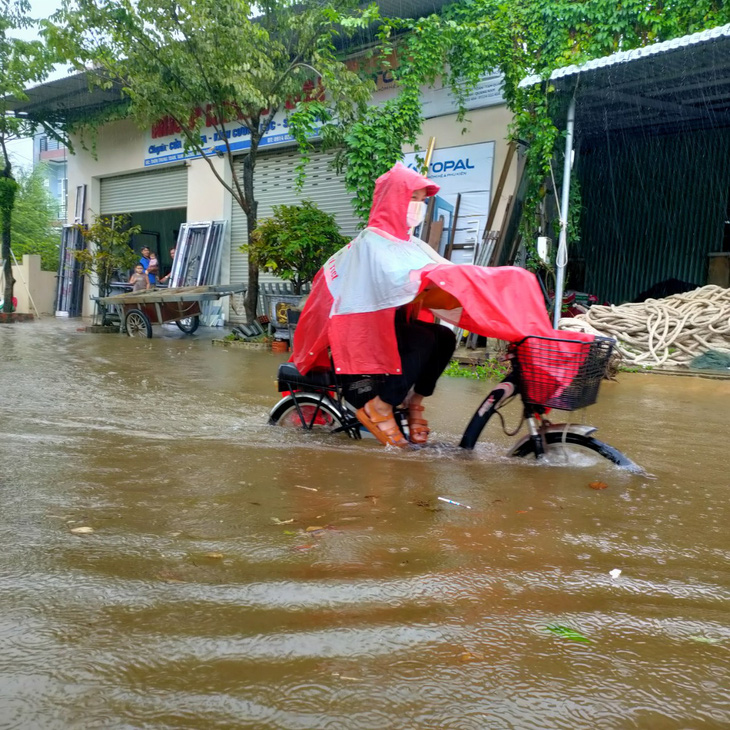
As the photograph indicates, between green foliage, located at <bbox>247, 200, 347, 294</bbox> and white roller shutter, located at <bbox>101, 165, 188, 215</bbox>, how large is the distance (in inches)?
252

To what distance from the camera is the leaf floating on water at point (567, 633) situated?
1.98 meters

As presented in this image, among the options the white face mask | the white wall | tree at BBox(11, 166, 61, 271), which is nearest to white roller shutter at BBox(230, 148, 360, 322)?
the white wall

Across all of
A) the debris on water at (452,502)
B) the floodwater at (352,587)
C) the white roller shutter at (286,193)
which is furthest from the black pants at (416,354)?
the white roller shutter at (286,193)

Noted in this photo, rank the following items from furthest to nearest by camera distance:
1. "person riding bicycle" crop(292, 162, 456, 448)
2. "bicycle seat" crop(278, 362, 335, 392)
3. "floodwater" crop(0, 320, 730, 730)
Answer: "bicycle seat" crop(278, 362, 335, 392)
"person riding bicycle" crop(292, 162, 456, 448)
"floodwater" crop(0, 320, 730, 730)

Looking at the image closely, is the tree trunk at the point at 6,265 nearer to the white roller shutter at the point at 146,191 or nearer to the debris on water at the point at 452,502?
the white roller shutter at the point at 146,191

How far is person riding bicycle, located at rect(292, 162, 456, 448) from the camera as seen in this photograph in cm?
399

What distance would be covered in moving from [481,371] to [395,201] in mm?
5150

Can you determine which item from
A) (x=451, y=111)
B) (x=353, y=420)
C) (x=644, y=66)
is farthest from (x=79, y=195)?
(x=353, y=420)

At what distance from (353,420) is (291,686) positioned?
9.52ft

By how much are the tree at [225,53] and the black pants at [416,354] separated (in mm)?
8495

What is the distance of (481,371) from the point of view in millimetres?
8977

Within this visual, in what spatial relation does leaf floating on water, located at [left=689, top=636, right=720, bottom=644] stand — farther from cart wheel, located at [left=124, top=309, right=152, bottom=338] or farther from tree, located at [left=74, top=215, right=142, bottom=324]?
tree, located at [left=74, top=215, right=142, bottom=324]

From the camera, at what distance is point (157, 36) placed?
12.1 metres

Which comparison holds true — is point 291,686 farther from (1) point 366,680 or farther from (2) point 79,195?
(2) point 79,195
